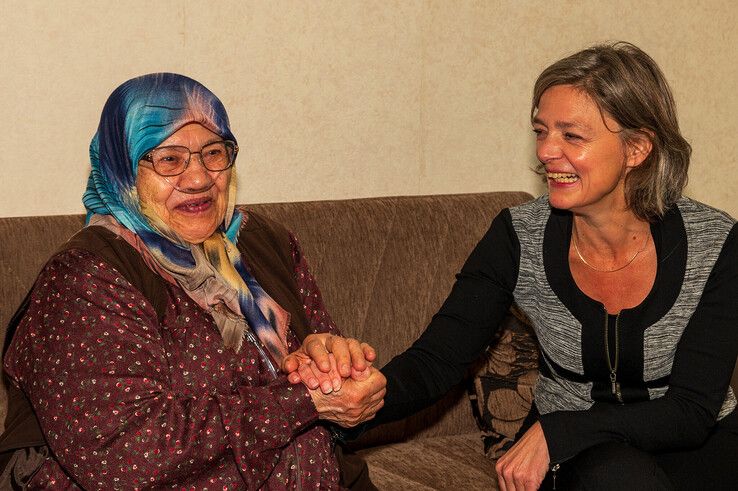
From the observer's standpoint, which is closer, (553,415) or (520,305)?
(553,415)

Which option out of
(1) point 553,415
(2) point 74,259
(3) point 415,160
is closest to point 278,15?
(3) point 415,160

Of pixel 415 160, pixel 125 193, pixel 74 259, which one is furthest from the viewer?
pixel 415 160

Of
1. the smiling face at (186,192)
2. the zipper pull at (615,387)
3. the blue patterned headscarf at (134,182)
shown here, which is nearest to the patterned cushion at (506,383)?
the zipper pull at (615,387)

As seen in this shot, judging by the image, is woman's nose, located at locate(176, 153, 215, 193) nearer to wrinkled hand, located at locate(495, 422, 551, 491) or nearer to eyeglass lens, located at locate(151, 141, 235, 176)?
eyeglass lens, located at locate(151, 141, 235, 176)

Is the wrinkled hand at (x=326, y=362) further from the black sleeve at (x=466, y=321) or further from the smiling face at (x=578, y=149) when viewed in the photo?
the smiling face at (x=578, y=149)

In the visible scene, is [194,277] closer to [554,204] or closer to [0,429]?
[0,429]

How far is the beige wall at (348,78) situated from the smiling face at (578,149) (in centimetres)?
102

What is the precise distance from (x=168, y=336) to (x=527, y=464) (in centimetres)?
84

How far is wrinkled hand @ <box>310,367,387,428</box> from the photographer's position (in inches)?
85.6

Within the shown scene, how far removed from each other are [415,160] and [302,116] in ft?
1.59

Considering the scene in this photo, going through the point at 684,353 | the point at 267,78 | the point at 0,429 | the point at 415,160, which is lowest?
the point at 0,429

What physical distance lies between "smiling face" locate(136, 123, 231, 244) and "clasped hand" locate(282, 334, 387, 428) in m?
0.36

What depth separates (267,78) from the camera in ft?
10.3

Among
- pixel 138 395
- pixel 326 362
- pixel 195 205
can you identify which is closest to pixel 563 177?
pixel 326 362
